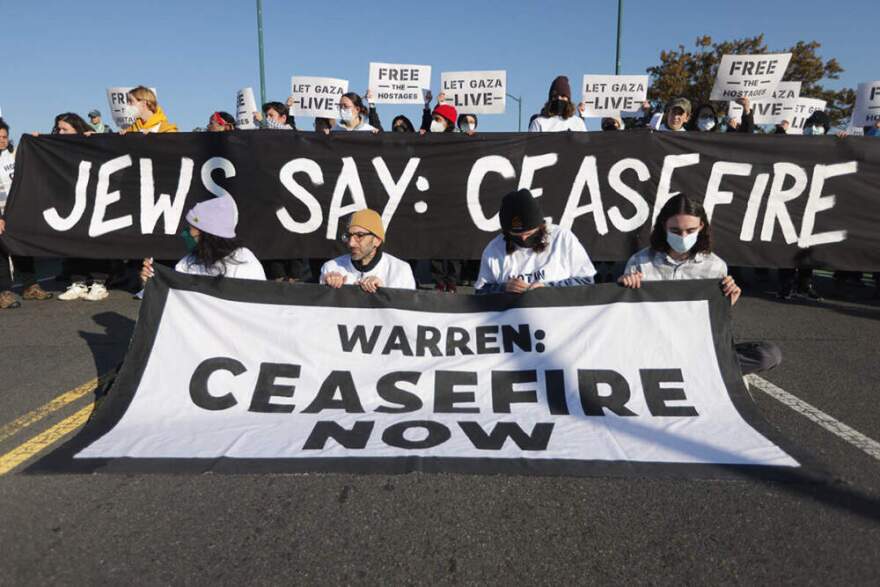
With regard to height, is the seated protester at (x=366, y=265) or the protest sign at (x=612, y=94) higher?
the protest sign at (x=612, y=94)

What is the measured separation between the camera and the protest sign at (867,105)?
Answer: 8.61 metres

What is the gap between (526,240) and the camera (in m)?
3.85

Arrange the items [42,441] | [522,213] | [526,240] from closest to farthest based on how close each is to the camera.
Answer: [42,441] < [522,213] < [526,240]

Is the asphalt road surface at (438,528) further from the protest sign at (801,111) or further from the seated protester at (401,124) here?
the protest sign at (801,111)

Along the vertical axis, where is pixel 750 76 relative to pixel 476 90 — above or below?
above

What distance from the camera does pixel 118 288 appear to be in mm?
7723

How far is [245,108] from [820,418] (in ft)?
36.0

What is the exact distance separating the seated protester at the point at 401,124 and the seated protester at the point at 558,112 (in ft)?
7.66

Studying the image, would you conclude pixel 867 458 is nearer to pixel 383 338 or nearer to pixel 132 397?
pixel 383 338

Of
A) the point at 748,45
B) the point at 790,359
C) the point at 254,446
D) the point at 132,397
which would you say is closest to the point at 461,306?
the point at 254,446

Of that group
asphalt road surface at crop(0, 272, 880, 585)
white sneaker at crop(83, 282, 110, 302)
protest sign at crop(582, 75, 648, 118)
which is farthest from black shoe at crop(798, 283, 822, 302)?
white sneaker at crop(83, 282, 110, 302)

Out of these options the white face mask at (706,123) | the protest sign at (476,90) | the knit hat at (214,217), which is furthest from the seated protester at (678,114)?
the knit hat at (214,217)

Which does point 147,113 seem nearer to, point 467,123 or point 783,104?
point 467,123

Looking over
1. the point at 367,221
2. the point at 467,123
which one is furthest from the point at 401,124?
the point at 367,221
